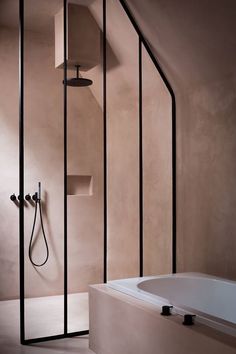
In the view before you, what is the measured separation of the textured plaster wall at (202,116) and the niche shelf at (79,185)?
3.72 ft

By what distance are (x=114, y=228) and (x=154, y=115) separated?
1.35 metres

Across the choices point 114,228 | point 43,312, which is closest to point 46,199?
point 114,228

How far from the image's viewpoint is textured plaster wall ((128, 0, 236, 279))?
11.8 ft

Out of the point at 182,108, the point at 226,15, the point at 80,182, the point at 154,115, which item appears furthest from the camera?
the point at 80,182

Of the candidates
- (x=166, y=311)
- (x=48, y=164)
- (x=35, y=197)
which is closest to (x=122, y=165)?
(x=48, y=164)

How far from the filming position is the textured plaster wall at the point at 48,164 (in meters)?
5.06

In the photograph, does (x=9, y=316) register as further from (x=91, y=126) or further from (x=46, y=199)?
(x=91, y=126)

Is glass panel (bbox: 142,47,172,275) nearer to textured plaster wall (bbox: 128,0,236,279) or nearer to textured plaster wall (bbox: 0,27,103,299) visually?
textured plaster wall (bbox: 128,0,236,279)

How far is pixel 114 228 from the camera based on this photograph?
5.30 meters

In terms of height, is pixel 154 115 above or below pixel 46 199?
above

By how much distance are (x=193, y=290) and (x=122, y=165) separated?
198cm

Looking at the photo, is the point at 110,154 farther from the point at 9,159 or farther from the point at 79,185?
the point at 9,159

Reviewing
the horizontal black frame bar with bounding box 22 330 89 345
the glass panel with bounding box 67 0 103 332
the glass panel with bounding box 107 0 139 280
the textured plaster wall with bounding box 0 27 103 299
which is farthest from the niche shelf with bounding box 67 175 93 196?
the horizontal black frame bar with bounding box 22 330 89 345

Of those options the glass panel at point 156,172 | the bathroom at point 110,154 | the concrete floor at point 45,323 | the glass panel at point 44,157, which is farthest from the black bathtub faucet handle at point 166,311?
the glass panel at point 44,157
